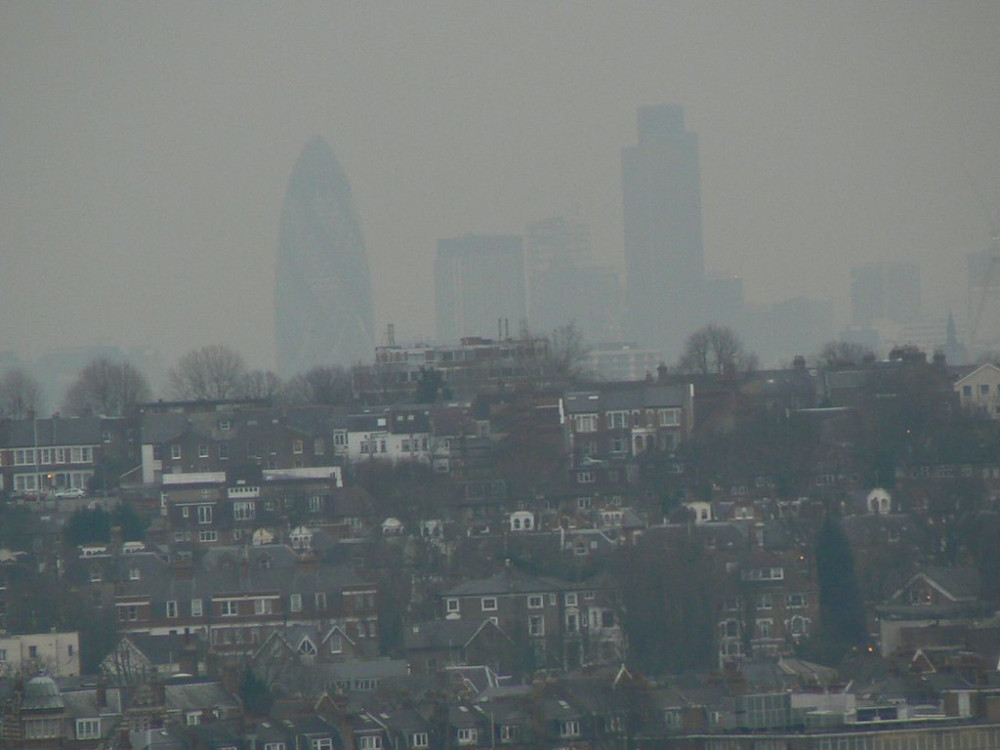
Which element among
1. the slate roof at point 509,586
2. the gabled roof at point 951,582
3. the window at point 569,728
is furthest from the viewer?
the slate roof at point 509,586

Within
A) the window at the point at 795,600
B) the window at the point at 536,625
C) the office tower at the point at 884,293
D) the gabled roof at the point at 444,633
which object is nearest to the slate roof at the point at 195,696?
the gabled roof at the point at 444,633

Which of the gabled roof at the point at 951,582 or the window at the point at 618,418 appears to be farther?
the window at the point at 618,418

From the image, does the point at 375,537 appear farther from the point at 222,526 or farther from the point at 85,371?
the point at 85,371

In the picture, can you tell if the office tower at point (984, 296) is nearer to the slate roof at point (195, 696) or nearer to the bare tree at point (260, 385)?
the bare tree at point (260, 385)

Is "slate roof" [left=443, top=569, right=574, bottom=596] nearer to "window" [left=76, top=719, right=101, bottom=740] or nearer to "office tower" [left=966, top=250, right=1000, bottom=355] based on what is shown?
"window" [left=76, top=719, right=101, bottom=740]

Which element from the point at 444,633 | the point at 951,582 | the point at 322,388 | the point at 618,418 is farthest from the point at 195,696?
the point at 322,388

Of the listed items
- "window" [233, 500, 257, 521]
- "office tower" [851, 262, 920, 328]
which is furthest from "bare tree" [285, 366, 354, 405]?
"office tower" [851, 262, 920, 328]
